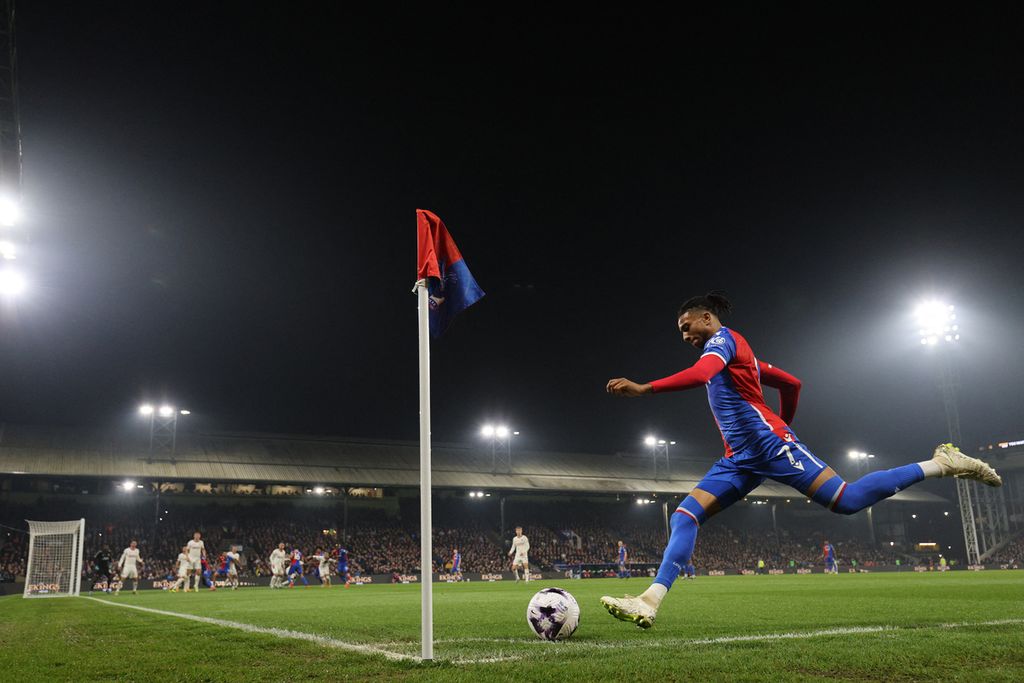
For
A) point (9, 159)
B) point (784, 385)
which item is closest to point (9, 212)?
point (9, 159)

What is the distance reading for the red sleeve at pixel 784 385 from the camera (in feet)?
19.2

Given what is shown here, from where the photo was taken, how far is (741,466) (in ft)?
17.6

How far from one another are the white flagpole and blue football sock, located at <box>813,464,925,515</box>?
2716 mm

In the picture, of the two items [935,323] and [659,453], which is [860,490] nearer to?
[935,323]

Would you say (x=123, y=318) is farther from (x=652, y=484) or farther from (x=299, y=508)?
(x=652, y=484)

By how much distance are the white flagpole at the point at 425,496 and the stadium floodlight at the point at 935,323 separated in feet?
127

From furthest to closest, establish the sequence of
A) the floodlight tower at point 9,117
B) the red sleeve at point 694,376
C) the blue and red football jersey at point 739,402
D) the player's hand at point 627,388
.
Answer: the floodlight tower at point 9,117 < the blue and red football jersey at point 739,402 < the red sleeve at point 694,376 < the player's hand at point 627,388

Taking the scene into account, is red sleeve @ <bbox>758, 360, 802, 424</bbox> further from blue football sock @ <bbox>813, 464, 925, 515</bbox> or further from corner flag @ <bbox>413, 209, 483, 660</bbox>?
corner flag @ <bbox>413, 209, 483, 660</bbox>

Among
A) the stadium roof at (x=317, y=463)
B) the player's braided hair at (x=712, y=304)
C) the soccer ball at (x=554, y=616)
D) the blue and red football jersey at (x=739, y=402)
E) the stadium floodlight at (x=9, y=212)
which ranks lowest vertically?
the soccer ball at (x=554, y=616)

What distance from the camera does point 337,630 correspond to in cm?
650

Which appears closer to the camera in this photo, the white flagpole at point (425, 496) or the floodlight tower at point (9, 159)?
the white flagpole at point (425, 496)

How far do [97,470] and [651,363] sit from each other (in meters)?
27.8

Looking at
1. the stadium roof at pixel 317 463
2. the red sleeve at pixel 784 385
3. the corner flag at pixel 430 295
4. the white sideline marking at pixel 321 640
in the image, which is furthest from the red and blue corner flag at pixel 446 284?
the stadium roof at pixel 317 463

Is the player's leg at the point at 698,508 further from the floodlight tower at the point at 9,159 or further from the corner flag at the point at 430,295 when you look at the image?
the floodlight tower at the point at 9,159
